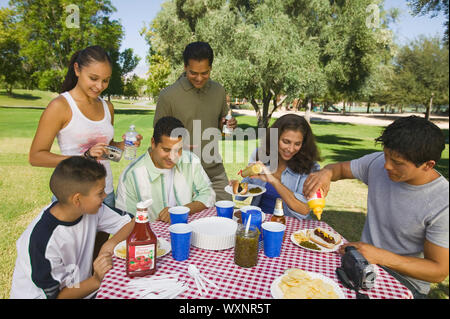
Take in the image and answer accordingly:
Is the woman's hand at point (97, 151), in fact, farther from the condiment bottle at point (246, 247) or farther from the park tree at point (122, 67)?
the park tree at point (122, 67)

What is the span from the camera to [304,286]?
58.4 inches

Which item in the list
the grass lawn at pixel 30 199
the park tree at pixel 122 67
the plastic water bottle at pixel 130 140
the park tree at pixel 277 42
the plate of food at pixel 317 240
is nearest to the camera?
the plate of food at pixel 317 240

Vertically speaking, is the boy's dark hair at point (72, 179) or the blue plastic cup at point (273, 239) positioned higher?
the boy's dark hair at point (72, 179)

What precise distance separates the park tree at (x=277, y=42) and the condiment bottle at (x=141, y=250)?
970 centimetres

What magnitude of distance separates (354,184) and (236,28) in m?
7.01

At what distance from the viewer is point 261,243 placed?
1976 mm

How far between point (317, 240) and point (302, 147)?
4.08 feet

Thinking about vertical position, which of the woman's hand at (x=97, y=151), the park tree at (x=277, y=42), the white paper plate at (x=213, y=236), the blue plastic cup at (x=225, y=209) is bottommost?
the white paper plate at (x=213, y=236)

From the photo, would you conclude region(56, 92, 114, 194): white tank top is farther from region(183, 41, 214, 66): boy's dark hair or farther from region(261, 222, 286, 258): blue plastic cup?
region(261, 222, 286, 258): blue plastic cup

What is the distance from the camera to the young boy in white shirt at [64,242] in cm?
158

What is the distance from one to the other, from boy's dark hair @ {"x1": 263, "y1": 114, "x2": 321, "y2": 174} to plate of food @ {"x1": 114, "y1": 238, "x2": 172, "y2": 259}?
4.93 feet

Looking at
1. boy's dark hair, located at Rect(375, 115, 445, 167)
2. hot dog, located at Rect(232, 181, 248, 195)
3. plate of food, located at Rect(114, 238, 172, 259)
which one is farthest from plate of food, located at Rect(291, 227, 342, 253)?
plate of food, located at Rect(114, 238, 172, 259)

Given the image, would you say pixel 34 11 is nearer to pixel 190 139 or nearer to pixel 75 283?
pixel 190 139

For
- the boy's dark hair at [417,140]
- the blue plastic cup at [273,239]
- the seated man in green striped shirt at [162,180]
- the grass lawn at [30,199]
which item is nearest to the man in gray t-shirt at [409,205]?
the boy's dark hair at [417,140]
